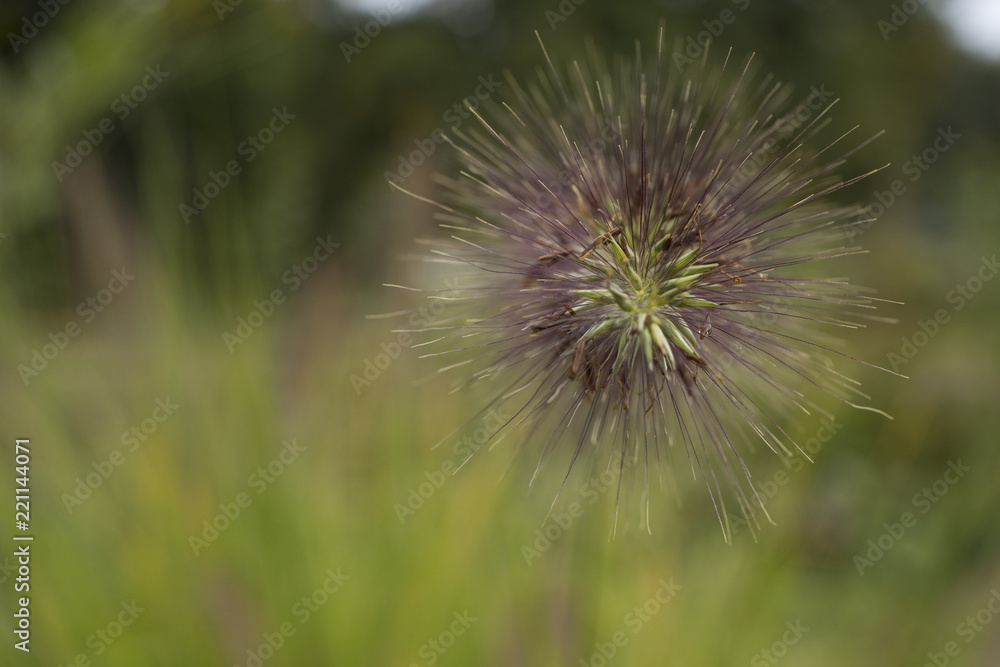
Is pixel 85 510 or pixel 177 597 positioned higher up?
pixel 85 510

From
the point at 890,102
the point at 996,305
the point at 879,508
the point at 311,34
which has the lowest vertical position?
the point at 996,305

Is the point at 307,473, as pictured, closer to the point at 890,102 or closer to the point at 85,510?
the point at 85,510

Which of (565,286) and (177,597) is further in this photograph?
(177,597)

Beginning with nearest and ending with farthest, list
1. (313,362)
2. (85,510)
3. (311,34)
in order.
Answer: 1. (85,510)
2. (313,362)
3. (311,34)

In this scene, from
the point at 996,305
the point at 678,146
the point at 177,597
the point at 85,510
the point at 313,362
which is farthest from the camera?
the point at 996,305

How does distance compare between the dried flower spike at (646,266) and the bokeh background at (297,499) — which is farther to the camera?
the bokeh background at (297,499)

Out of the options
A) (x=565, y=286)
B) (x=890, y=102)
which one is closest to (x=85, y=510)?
(x=565, y=286)

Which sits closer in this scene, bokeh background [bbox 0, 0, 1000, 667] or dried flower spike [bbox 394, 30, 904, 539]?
dried flower spike [bbox 394, 30, 904, 539]

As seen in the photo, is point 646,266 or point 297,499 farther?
point 297,499
